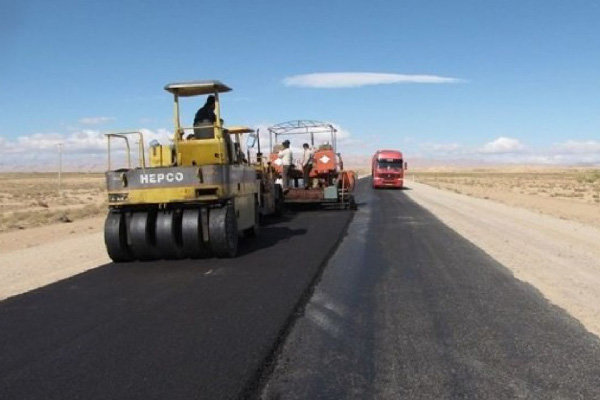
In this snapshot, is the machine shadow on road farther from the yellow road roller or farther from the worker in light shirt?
the worker in light shirt

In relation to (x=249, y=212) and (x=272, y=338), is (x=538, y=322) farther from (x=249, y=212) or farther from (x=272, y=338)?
(x=249, y=212)

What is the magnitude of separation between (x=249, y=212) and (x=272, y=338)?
804cm

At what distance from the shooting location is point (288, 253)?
12.2m

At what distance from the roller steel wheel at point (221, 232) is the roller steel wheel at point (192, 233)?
0.20 meters

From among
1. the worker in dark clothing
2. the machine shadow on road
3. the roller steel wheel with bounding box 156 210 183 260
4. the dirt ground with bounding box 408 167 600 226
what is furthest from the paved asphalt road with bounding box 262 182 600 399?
the dirt ground with bounding box 408 167 600 226

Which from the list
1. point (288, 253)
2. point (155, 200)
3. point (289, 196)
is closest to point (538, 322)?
point (288, 253)

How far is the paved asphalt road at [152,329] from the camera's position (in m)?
5.00

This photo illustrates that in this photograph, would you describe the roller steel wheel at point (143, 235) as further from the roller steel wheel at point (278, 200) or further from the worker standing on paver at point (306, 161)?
the worker standing on paver at point (306, 161)

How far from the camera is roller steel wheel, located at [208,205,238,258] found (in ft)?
37.1

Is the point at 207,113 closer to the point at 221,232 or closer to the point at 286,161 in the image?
the point at 221,232

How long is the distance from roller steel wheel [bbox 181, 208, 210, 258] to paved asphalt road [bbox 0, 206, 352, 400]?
0.26 meters

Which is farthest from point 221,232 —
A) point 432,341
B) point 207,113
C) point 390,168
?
point 390,168

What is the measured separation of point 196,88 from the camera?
1278 cm

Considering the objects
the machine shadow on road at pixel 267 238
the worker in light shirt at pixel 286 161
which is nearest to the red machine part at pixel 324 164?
the worker in light shirt at pixel 286 161
